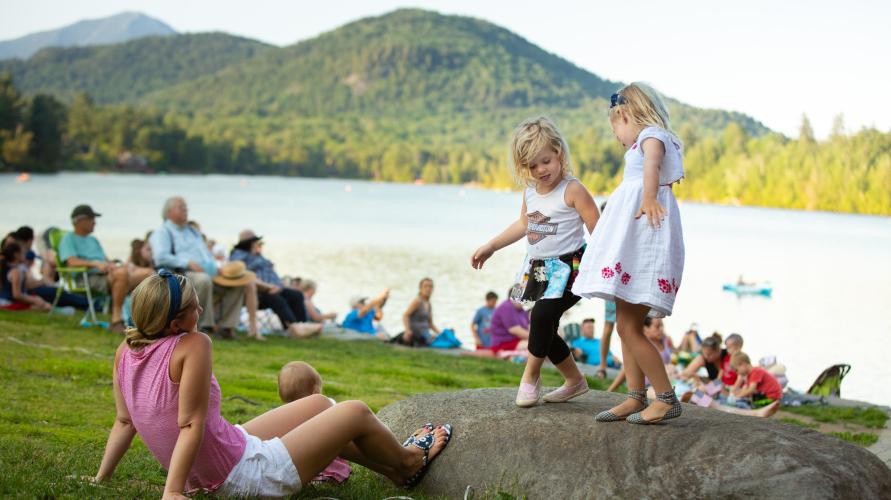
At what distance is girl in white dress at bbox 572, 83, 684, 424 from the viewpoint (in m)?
4.59

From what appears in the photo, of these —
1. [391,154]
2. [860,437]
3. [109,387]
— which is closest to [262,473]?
[109,387]

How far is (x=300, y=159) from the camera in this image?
17000cm

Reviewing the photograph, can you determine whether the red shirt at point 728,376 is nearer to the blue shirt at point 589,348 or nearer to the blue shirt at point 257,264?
the blue shirt at point 589,348

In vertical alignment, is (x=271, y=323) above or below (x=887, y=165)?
below

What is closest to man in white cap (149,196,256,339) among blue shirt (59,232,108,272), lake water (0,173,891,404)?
blue shirt (59,232,108,272)

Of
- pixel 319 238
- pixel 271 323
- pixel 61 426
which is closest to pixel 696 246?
pixel 319 238

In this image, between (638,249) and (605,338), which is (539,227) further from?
(605,338)

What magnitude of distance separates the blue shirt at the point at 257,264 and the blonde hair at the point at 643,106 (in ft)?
30.1

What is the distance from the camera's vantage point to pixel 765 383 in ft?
33.8

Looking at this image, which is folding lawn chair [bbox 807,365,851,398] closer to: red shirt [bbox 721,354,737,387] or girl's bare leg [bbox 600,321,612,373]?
red shirt [bbox 721,354,737,387]

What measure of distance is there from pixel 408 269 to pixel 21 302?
21124 mm

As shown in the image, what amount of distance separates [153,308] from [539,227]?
224cm

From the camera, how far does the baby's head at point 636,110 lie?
491cm

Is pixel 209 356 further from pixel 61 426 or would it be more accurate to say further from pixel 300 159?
pixel 300 159
